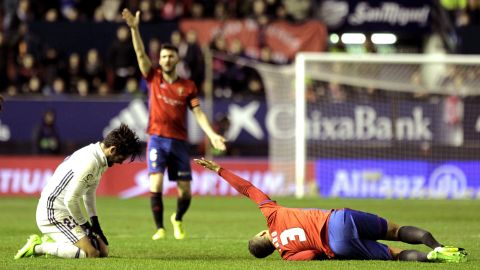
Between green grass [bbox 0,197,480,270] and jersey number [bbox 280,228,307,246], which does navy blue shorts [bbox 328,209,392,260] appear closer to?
green grass [bbox 0,197,480,270]

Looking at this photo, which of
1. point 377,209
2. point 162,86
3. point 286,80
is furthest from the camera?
point 286,80

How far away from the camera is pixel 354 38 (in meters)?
31.9

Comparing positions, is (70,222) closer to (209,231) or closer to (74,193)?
(74,193)

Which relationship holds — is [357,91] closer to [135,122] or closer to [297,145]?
[297,145]

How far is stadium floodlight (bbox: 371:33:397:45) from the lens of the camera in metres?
32.1

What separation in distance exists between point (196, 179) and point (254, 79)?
3272mm

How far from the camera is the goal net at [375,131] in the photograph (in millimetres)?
26188

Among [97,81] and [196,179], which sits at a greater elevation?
[97,81]

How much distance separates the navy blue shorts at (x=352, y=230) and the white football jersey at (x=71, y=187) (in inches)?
95.2

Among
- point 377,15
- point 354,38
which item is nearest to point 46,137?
point 354,38

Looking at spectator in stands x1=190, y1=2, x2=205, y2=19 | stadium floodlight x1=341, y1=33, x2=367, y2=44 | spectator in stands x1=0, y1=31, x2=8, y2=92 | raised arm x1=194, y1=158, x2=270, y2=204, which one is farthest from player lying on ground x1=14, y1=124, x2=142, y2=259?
stadium floodlight x1=341, y1=33, x2=367, y2=44

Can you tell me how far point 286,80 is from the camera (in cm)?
2761

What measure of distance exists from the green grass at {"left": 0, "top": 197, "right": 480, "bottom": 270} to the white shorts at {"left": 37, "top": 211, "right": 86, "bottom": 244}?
9.7 inches

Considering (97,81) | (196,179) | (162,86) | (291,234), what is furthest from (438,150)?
(291,234)
